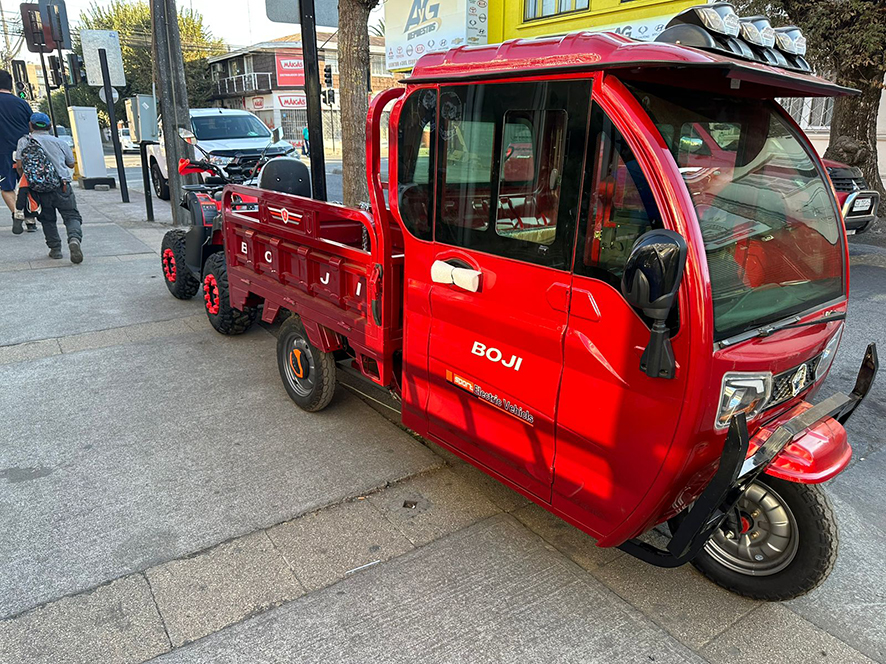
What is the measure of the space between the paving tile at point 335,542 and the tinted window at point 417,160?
1.46 m

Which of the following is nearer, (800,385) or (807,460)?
(807,460)

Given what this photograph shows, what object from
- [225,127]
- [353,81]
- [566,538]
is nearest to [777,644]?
[566,538]

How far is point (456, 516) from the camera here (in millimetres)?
3203

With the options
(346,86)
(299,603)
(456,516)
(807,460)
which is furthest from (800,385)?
(346,86)

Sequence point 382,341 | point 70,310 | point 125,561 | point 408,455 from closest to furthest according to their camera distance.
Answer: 1. point 125,561
2. point 382,341
3. point 408,455
4. point 70,310

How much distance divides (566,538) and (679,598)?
0.57 meters

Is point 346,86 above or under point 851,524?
above

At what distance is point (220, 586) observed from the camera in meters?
2.70

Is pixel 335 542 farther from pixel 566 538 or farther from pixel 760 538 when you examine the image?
pixel 760 538

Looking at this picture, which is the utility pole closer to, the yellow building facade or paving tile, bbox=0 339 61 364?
paving tile, bbox=0 339 61 364

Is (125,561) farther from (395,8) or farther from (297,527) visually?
(395,8)

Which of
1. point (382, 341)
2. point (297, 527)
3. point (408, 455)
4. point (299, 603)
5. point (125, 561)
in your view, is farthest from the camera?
point (408, 455)

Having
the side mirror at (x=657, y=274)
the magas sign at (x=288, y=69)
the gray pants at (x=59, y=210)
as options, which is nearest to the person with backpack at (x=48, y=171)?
the gray pants at (x=59, y=210)

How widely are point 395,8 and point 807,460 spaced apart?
21.6 meters
